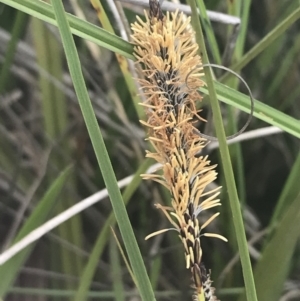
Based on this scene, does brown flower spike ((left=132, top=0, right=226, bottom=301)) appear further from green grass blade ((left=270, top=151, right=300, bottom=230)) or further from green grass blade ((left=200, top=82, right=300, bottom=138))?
green grass blade ((left=270, top=151, right=300, bottom=230))

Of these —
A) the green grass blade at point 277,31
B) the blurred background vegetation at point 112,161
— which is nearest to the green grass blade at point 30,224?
the blurred background vegetation at point 112,161

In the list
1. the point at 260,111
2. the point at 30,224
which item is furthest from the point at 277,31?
the point at 30,224

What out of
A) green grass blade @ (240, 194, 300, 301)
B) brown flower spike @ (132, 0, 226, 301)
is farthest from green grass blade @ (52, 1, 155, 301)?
green grass blade @ (240, 194, 300, 301)

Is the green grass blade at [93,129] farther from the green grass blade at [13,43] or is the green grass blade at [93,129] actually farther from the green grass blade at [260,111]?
the green grass blade at [13,43]

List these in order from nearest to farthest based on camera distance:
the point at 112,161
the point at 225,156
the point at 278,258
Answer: the point at 225,156
the point at 278,258
the point at 112,161

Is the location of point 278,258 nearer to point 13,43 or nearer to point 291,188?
point 291,188

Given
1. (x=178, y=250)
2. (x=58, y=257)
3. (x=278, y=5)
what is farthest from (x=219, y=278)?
(x=278, y=5)

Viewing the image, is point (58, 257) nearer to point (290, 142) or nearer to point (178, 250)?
point (178, 250)
